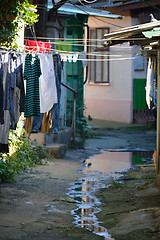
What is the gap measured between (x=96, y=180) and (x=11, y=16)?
4123mm

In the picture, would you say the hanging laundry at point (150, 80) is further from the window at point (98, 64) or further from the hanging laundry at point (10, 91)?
the window at point (98, 64)

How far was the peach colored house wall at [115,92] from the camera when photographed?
22.3 metres

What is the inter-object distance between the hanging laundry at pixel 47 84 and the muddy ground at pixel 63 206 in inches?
64.6

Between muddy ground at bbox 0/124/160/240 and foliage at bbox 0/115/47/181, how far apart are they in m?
0.19

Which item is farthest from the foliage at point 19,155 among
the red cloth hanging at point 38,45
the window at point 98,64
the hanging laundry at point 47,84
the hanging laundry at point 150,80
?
the window at point 98,64

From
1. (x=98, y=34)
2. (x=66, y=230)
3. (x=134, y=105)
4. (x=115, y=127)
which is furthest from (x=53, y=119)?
(x=98, y=34)

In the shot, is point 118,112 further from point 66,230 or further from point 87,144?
point 66,230

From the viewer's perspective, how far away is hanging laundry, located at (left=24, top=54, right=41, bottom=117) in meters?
8.70

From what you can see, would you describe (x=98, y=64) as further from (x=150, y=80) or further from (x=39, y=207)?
(x=39, y=207)

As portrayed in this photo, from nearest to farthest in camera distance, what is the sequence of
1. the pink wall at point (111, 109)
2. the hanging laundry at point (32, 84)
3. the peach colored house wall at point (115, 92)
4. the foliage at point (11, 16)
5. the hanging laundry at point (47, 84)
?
the foliage at point (11, 16)
the hanging laundry at point (32, 84)
the hanging laundry at point (47, 84)
the peach colored house wall at point (115, 92)
the pink wall at point (111, 109)

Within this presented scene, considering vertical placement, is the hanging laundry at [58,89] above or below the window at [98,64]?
below

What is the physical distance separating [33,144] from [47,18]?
14.7 ft

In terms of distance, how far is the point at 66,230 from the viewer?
6.56 m

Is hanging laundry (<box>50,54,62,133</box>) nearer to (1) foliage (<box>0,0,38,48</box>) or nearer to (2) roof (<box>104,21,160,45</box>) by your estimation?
(1) foliage (<box>0,0,38,48</box>)
